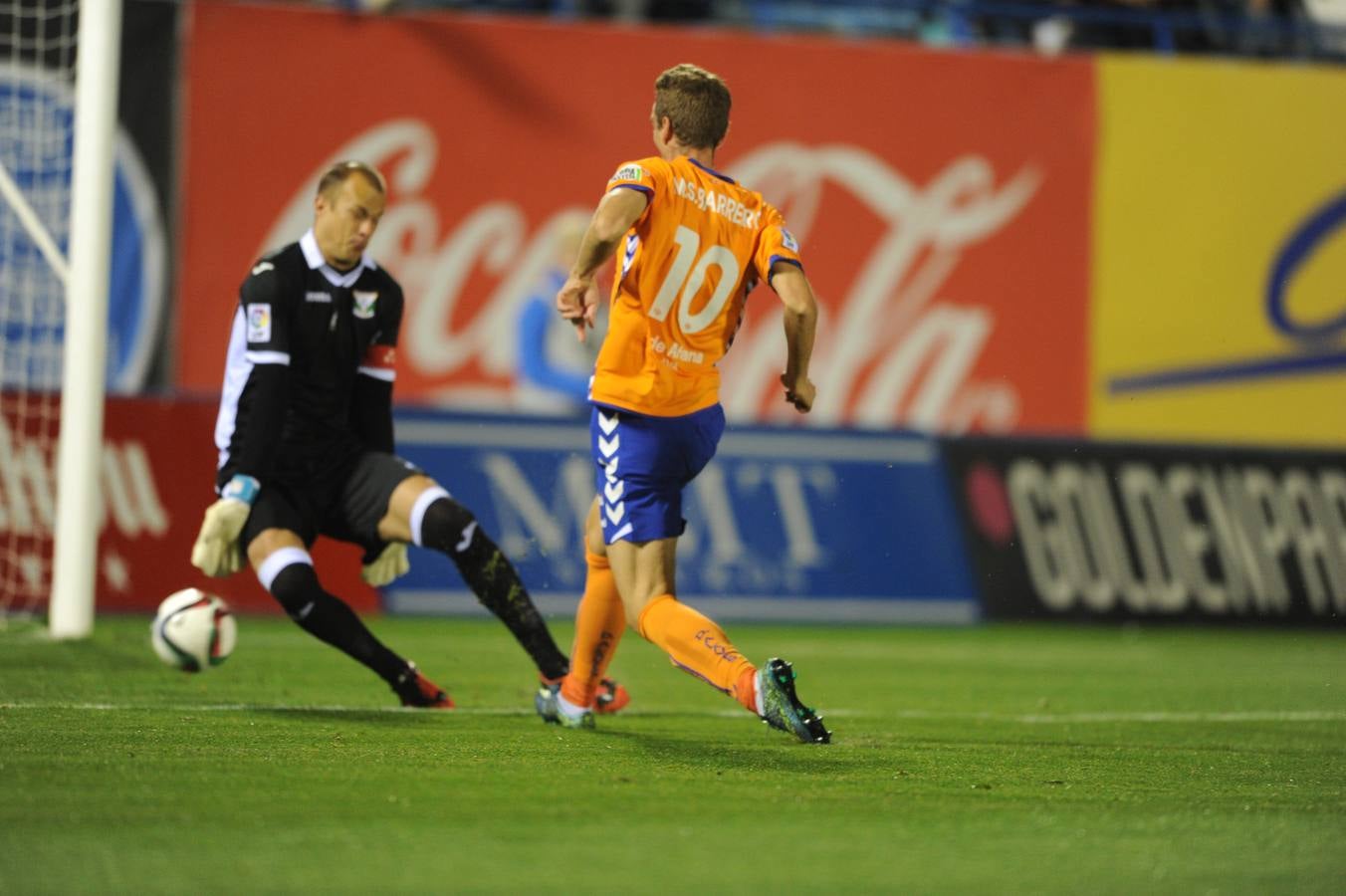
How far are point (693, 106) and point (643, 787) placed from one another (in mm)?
2155

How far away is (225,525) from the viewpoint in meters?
6.26

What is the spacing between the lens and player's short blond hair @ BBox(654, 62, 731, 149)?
5.81 metres

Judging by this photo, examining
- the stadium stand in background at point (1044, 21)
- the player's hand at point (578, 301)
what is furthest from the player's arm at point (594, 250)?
A: the stadium stand in background at point (1044, 21)

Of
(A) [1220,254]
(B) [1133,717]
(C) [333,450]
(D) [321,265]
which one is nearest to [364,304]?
(D) [321,265]

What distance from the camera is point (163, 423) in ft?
36.5

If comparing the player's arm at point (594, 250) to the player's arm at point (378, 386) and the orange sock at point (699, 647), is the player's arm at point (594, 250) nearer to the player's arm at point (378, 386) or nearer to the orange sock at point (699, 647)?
the orange sock at point (699, 647)

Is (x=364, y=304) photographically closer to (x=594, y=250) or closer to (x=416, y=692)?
(x=416, y=692)

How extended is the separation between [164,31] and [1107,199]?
819 cm

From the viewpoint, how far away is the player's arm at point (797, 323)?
18.6 feet

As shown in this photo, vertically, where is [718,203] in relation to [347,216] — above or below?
above

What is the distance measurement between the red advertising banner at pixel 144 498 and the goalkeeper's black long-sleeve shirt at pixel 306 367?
424cm

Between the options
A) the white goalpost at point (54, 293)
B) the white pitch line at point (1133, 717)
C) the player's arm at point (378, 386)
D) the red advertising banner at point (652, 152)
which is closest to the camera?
the player's arm at point (378, 386)

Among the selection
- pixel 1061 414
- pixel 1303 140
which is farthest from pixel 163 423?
pixel 1303 140

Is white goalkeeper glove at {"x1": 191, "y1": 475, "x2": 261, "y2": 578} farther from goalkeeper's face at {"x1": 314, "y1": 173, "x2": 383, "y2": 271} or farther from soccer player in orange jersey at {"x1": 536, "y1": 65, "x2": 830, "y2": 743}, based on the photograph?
soccer player in orange jersey at {"x1": 536, "y1": 65, "x2": 830, "y2": 743}
